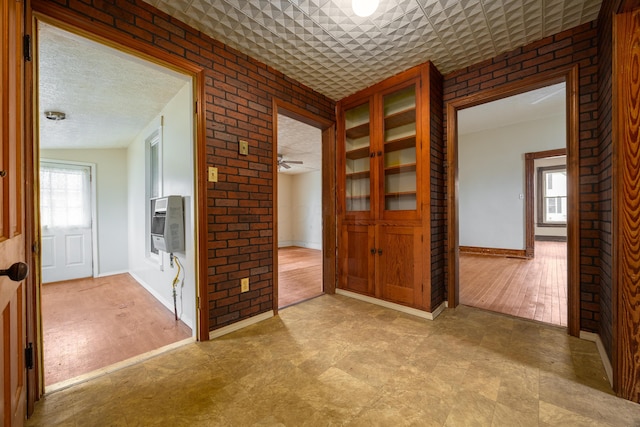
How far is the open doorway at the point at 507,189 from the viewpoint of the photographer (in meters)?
3.99

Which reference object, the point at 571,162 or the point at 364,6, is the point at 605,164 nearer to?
the point at 571,162

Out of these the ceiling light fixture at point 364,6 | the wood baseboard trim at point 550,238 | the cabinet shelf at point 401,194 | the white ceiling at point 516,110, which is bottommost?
the wood baseboard trim at point 550,238

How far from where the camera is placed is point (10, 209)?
927 mm

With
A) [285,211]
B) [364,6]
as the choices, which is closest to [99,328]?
[364,6]

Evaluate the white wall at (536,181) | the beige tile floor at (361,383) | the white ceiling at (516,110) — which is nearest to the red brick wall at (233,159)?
the beige tile floor at (361,383)

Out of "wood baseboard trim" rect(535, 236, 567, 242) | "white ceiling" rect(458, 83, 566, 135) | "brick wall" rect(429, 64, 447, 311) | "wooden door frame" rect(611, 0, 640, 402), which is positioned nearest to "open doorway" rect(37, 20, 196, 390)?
"brick wall" rect(429, 64, 447, 311)

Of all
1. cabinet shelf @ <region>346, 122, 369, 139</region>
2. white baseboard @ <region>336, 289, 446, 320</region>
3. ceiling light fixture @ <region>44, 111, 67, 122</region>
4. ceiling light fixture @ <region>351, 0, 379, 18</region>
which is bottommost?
white baseboard @ <region>336, 289, 446, 320</region>

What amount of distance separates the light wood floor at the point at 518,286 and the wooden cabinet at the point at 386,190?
94 centimetres

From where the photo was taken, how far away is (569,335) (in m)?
2.05

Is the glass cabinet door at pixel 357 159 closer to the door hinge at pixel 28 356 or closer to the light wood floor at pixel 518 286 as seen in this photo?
the light wood floor at pixel 518 286

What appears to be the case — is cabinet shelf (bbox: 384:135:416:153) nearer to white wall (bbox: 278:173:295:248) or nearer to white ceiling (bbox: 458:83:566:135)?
white ceiling (bbox: 458:83:566:135)

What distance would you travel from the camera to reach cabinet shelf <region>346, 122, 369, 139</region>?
3.02 meters

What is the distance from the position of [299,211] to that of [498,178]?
17.3ft

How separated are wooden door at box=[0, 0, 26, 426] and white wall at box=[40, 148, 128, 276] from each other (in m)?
4.10
